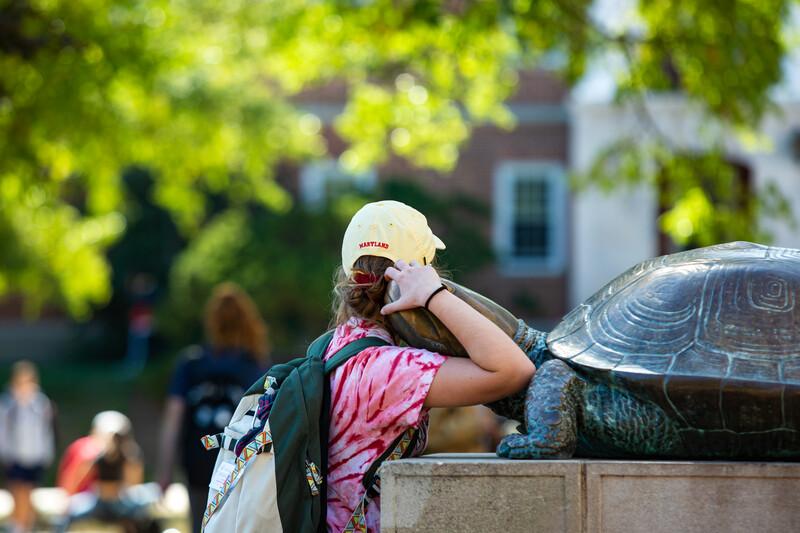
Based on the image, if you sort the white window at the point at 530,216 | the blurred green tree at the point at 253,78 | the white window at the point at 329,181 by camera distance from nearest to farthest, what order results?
1. the blurred green tree at the point at 253,78
2. the white window at the point at 329,181
3. the white window at the point at 530,216

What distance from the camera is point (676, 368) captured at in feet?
11.8

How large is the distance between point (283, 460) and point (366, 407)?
0.92 ft

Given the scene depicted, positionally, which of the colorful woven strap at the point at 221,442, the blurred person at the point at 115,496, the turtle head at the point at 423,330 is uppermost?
the turtle head at the point at 423,330

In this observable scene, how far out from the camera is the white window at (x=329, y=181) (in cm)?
2434

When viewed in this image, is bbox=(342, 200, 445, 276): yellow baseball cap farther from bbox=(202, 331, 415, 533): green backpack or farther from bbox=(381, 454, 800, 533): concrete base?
bbox=(381, 454, 800, 533): concrete base

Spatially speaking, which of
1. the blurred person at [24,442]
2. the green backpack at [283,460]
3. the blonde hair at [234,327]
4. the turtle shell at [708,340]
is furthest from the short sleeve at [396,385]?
the blurred person at [24,442]

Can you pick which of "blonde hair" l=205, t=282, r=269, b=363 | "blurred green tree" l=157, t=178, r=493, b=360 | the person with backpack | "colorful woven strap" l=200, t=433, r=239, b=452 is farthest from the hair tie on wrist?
A: "blurred green tree" l=157, t=178, r=493, b=360

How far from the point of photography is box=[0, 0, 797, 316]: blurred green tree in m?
10.8

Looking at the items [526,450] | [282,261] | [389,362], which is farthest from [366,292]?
[282,261]

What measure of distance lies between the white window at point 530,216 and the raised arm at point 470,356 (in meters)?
21.3

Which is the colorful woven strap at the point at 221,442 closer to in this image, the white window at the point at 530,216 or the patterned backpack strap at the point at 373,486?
the patterned backpack strap at the point at 373,486

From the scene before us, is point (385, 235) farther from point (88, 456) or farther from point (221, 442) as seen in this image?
point (88, 456)

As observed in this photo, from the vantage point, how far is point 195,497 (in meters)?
6.80

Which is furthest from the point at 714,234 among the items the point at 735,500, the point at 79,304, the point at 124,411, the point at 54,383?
the point at 54,383
